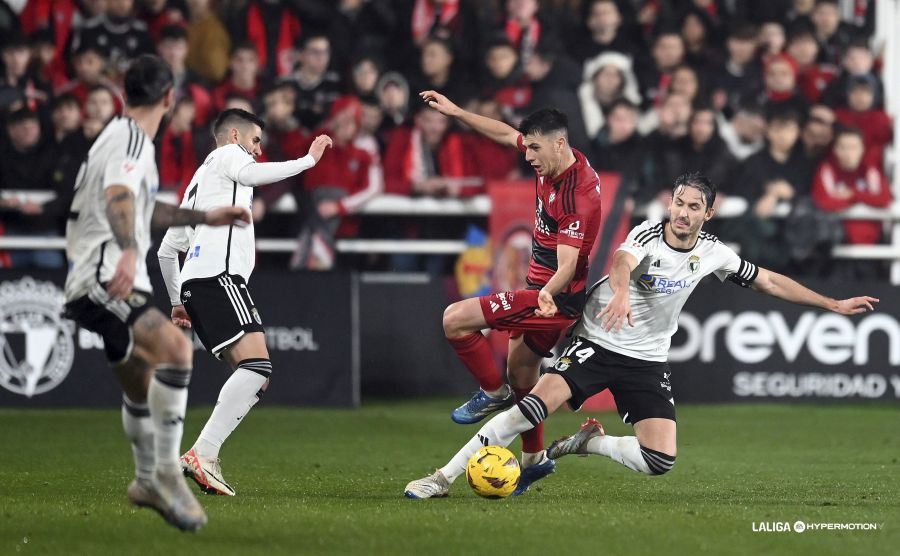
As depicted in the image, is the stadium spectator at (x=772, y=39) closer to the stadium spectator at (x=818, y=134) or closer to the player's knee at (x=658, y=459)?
the stadium spectator at (x=818, y=134)

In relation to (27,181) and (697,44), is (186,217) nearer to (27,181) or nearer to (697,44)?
(27,181)

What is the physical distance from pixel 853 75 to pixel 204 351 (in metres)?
8.29

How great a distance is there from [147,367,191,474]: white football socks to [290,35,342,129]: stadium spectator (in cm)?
848

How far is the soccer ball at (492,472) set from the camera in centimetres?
798

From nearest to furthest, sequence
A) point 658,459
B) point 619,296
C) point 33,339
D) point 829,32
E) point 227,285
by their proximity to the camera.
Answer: point 619,296
point 658,459
point 227,285
point 33,339
point 829,32

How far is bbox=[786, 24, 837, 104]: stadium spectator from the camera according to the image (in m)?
16.2

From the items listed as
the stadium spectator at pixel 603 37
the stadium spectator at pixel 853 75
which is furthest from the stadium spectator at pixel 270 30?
the stadium spectator at pixel 853 75

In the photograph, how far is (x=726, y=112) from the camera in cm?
1605

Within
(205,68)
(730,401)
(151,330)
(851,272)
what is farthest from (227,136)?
(851,272)

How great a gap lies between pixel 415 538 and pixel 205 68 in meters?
9.72

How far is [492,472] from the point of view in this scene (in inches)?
314

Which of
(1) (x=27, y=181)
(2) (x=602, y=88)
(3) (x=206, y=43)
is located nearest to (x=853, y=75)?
(2) (x=602, y=88)

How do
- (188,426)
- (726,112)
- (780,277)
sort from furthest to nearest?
(726,112) → (188,426) → (780,277)

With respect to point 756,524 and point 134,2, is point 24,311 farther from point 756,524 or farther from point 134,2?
point 756,524
